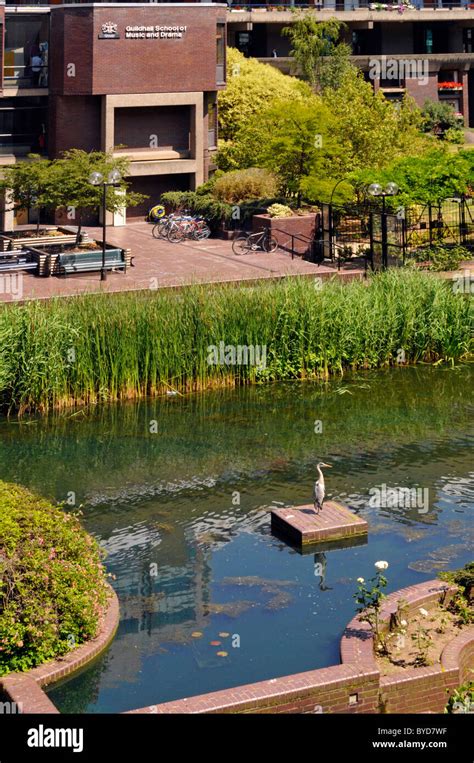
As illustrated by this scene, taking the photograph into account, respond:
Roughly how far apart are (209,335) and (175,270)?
35.5ft

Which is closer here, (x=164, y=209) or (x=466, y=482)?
(x=466, y=482)

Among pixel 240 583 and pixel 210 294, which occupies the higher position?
pixel 210 294

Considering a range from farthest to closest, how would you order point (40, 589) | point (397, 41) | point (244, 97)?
point (397, 41) → point (244, 97) → point (40, 589)

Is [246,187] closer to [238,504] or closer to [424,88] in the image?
[238,504]

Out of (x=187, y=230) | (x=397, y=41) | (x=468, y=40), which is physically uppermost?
(x=468, y=40)

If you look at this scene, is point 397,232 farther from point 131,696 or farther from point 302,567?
point 131,696

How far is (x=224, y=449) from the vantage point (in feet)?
84.8

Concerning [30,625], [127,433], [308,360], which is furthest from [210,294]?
[30,625]

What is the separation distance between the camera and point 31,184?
139 ft

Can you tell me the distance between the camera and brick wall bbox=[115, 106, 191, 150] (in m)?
50.5

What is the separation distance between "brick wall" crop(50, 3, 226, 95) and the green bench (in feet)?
37.6

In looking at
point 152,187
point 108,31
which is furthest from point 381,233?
point 108,31

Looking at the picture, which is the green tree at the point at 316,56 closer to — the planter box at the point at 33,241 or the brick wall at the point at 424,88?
the brick wall at the point at 424,88

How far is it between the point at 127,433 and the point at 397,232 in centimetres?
1795
